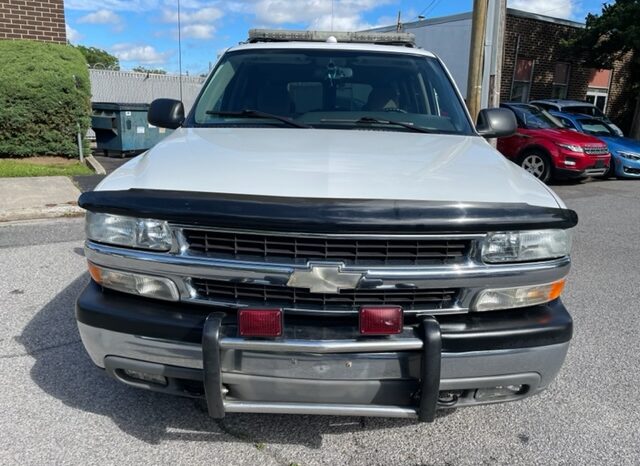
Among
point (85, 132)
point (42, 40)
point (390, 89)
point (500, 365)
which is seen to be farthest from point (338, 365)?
point (42, 40)

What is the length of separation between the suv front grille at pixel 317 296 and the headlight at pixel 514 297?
0.41ft

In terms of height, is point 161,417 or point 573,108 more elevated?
point 573,108

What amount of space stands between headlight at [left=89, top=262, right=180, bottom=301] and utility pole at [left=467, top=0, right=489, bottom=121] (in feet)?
25.6

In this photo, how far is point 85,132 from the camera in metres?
9.48

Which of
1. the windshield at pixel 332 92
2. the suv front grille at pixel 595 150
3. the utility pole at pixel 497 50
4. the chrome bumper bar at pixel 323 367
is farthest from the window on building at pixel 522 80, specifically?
the chrome bumper bar at pixel 323 367

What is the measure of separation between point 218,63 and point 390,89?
1257 millimetres

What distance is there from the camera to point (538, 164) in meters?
11.5

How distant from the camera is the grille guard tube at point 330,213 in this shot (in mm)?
1961

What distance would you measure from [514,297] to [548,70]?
1938cm

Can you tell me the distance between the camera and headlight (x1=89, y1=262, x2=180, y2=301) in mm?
2146

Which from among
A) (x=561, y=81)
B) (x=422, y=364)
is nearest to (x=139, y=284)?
(x=422, y=364)

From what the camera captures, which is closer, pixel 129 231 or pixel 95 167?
pixel 129 231

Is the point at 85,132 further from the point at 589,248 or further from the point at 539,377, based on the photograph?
the point at 539,377

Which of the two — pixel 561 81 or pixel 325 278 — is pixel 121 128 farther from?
pixel 561 81
